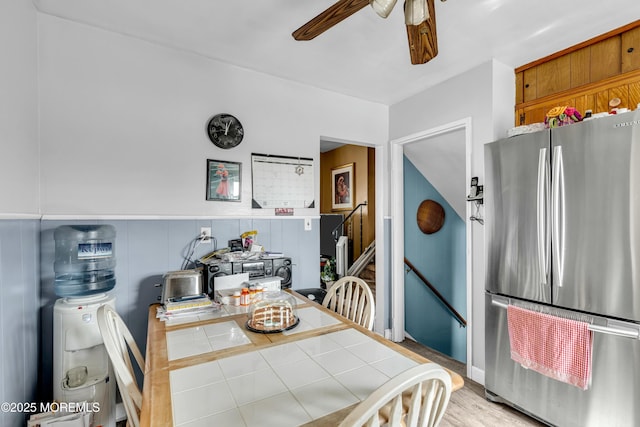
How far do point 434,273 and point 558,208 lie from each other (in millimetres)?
1981

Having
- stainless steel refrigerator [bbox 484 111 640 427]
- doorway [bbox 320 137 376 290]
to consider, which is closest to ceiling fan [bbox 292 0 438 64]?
stainless steel refrigerator [bbox 484 111 640 427]

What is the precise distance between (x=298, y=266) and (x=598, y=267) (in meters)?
2.05

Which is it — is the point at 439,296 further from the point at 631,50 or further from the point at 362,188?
the point at 631,50

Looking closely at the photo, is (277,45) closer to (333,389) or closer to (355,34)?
(355,34)

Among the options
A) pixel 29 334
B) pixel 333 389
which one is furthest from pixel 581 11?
pixel 29 334

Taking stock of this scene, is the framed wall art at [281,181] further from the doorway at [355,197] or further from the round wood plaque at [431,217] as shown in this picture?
the doorway at [355,197]

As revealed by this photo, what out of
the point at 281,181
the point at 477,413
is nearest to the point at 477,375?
the point at 477,413

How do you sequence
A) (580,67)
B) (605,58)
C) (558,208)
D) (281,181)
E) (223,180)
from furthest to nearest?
(281,181) → (223,180) → (580,67) → (605,58) → (558,208)

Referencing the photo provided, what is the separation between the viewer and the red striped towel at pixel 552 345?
1.66 metres

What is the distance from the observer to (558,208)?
1803 mm

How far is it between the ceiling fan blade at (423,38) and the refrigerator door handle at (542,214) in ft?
3.19

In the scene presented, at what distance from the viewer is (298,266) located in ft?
9.10

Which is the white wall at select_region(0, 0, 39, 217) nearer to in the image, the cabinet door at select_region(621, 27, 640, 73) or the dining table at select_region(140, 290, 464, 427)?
the dining table at select_region(140, 290, 464, 427)

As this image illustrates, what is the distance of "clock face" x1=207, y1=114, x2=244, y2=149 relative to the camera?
2.36 m
